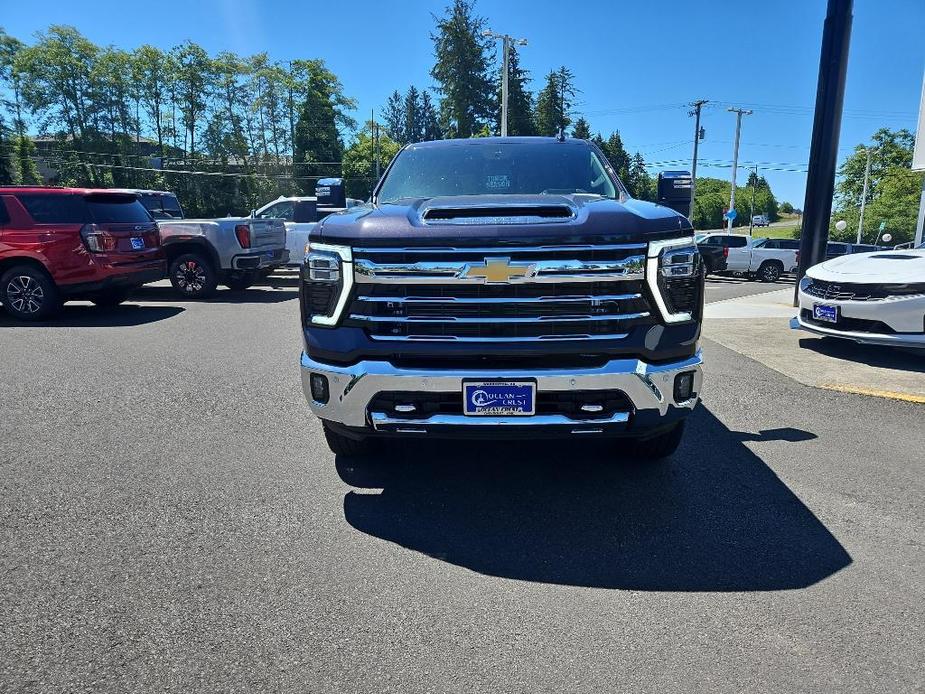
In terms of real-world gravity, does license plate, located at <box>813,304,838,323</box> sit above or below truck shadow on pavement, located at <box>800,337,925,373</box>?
above

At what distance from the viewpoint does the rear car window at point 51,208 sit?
9.55 m

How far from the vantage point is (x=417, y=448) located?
4484mm

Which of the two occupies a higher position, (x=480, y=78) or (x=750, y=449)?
(x=480, y=78)

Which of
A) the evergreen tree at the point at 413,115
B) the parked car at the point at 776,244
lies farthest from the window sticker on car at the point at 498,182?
the evergreen tree at the point at 413,115

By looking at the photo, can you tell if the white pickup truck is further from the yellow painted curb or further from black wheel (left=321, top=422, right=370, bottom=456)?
black wheel (left=321, top=422, right=370, bottom=456)

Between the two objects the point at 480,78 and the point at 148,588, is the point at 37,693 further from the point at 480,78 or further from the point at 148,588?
the point at 480,78

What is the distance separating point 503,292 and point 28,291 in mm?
9082

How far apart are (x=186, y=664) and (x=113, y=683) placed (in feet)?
0.74

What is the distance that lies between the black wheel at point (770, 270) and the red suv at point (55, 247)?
2127 centimetres

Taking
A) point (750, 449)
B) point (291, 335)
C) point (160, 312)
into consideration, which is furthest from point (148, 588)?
point (160, 312)

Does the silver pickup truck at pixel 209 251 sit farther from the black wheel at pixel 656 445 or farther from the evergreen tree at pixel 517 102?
the evergreen tree at pixel 517 102

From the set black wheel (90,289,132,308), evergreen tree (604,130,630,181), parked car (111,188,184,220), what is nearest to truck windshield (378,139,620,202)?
black wheel (90,289,132,308)

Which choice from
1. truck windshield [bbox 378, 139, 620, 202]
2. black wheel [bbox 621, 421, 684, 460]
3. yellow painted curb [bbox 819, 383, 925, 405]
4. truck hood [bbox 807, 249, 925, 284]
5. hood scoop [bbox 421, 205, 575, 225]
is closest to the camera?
hood scoop [bbox 421, 205, 575, 225]

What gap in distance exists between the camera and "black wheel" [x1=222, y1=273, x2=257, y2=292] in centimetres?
1303
